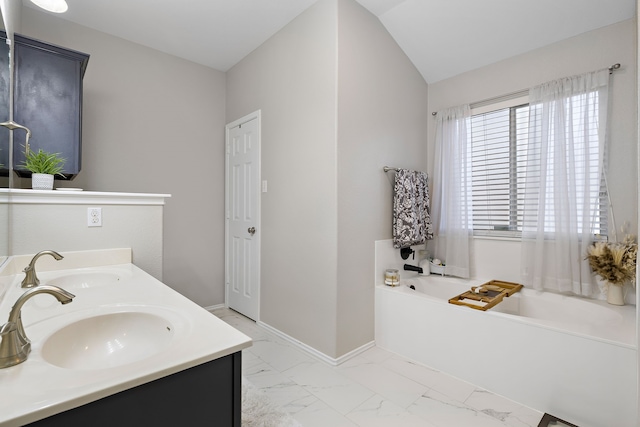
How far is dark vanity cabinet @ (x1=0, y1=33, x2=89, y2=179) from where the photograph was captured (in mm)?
1816

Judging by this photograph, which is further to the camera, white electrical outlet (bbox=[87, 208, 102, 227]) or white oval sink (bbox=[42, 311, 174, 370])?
white electrical outlet (bbox=[87, 208, 102, 227])

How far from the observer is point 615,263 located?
1.92 meters

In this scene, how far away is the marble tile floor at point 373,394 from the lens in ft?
5.28

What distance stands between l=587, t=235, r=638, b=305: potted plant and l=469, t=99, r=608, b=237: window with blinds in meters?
0.56

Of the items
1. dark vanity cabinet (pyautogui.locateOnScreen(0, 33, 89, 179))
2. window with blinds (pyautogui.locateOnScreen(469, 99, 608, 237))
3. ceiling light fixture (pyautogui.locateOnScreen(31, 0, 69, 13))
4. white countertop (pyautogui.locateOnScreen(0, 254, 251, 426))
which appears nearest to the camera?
white countertop (pyautogui.locateOnScreen(0, 254, 251, 426))

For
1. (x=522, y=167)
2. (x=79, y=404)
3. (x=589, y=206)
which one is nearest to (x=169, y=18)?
(x=79, y=404)

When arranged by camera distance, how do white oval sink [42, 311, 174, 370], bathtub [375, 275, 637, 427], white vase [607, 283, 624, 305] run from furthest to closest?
white vase [607, 283, 624, 305] → bathtub [375, 275, 637, 427] → white oval sink [42, 311, 174, 370]

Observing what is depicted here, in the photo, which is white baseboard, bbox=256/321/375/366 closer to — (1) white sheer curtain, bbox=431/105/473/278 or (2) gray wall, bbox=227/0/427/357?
(2) gray wall, bbox=227/0/427/357

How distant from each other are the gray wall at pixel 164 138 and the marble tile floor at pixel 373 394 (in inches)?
52.0

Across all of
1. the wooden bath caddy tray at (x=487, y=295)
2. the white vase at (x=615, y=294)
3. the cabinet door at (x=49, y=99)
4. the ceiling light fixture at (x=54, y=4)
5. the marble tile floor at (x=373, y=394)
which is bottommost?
the marble tile floor at (x=373, y=394)

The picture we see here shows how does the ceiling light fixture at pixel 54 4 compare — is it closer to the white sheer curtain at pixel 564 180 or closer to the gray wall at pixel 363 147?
the gray wall at pixel 363 147

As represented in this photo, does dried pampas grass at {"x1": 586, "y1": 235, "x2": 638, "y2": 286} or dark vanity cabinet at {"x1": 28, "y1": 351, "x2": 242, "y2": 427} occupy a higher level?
dried pampas grass at {"x1": 586, "y1": 235, "x2": 638, "y2": 286}

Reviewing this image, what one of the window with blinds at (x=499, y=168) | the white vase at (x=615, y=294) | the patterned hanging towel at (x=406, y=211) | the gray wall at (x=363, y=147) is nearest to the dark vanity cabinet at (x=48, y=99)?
the gray wall at (x=363, y=147)

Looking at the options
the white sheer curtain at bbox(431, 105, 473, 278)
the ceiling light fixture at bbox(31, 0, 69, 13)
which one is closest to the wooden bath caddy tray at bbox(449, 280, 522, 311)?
the white sheer curtain at bbox(431, 105, 473, 278)
